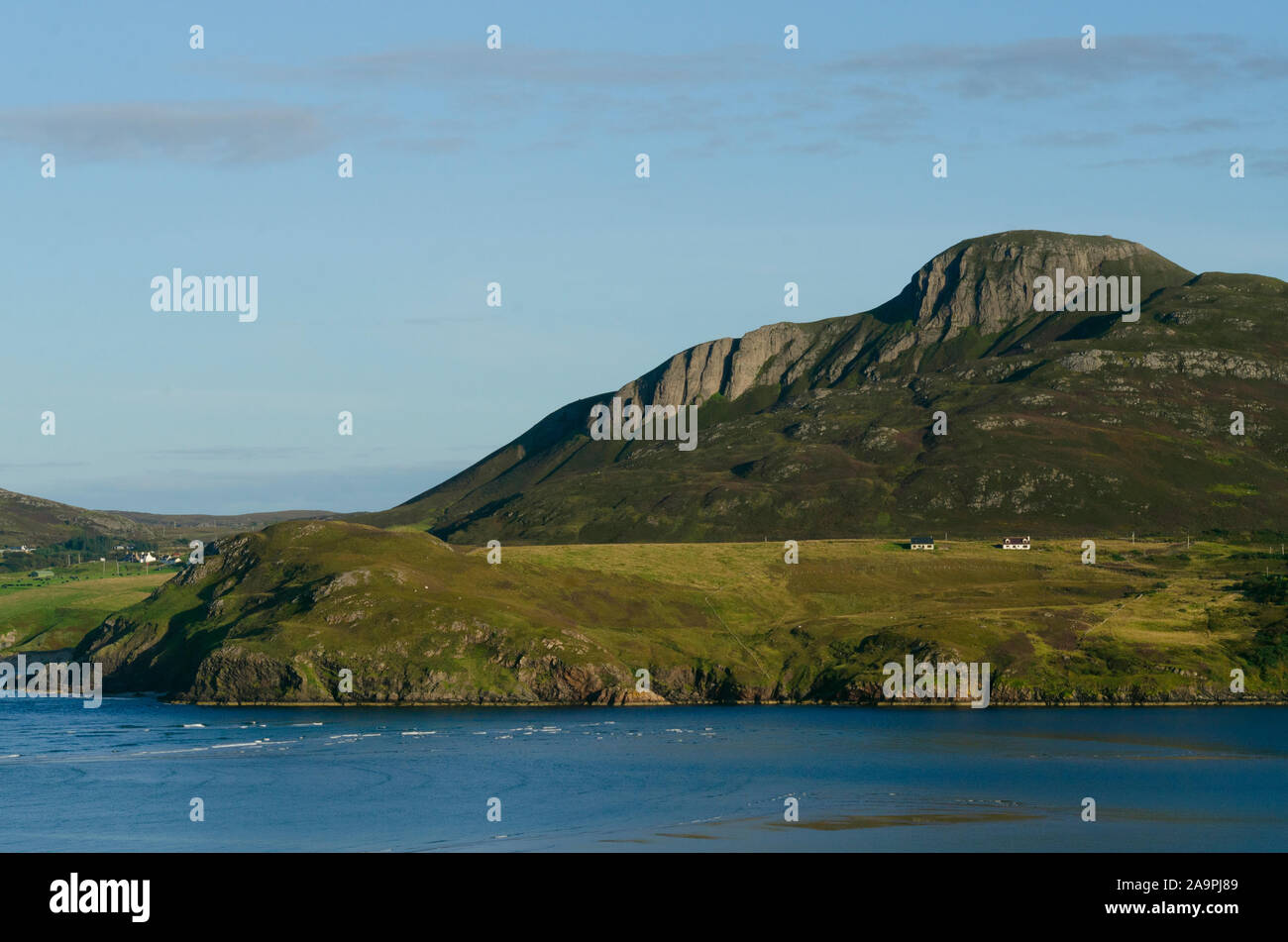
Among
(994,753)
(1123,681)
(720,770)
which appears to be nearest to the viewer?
(720,770)
